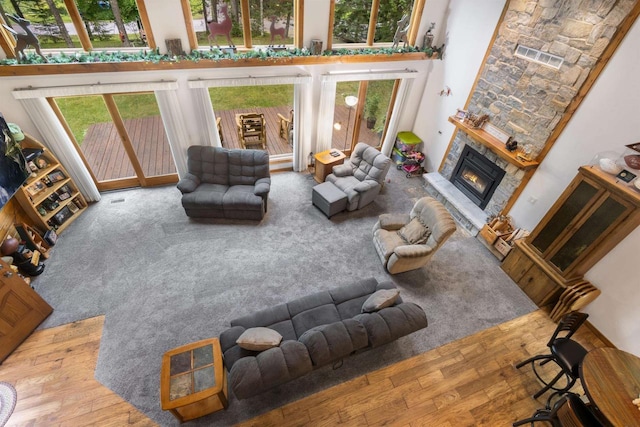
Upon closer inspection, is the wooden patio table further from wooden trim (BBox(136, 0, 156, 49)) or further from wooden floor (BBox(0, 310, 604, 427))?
wooden trim (BBox(136, 0, 156, 49))

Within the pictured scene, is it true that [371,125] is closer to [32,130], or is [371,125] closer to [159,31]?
[159,31]

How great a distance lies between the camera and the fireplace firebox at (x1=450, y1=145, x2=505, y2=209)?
5.29 meters

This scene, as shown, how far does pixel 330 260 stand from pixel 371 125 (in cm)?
404

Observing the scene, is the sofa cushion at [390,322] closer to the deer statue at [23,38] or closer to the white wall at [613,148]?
the white wall at [613,148]

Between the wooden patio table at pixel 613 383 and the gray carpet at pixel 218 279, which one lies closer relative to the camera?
the wooden patio table at pixel 613 383

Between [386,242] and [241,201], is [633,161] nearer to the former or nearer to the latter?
[386,242]

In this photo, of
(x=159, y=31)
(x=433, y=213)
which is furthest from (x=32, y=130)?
(x=433, y=213)

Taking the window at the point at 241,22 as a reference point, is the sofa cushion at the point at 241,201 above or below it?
below

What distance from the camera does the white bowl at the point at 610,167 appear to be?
3389mm

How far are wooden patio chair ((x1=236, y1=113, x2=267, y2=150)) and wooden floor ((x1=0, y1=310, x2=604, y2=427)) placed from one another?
14.8 ft

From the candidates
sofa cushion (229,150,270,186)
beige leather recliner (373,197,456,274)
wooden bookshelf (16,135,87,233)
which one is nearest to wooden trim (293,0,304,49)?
sofa cushion (229,150,270,186)

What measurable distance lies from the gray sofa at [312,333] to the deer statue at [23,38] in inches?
181

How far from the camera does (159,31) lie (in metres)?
4.45

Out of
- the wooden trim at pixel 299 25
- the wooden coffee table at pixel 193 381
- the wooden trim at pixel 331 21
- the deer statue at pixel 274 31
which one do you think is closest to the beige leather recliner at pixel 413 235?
the wooden coffee table at pixel 193 381
